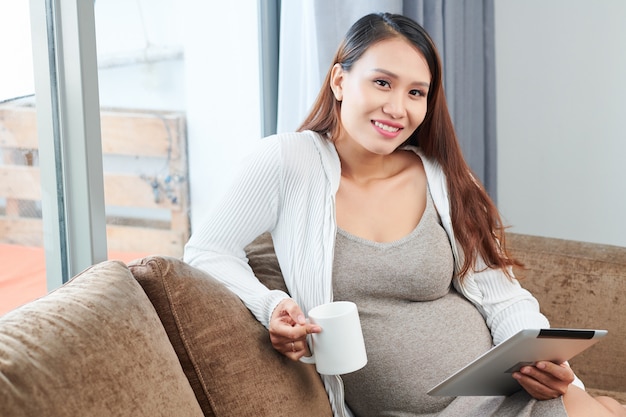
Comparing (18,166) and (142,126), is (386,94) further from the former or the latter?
(142,126)

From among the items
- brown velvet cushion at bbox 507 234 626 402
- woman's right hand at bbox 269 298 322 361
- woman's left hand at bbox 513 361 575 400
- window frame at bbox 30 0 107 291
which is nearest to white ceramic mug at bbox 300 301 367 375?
woman's right hand at bbox 269 298 322 361

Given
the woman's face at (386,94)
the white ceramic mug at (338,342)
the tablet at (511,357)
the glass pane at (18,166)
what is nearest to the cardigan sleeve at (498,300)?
the tablet at (511,357)

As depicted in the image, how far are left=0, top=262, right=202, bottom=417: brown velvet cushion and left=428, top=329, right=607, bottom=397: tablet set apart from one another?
46cm

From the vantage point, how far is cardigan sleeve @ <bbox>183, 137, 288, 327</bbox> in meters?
1.45

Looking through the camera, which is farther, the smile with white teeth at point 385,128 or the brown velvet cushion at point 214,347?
the smile with white teeth at point 385,128

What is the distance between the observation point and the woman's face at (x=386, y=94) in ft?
5.07

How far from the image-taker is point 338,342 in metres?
1.26

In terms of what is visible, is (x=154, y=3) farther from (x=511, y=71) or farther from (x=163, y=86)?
(x=511, y=71)

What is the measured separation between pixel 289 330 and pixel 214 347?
131mm

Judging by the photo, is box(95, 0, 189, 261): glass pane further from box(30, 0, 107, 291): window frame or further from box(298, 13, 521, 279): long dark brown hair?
box(298, 13, 521, 279): long dark brown hair

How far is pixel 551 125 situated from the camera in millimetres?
3150

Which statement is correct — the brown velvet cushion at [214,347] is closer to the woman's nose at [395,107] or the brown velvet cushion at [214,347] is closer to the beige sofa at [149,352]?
the beige sofa at [149,352]

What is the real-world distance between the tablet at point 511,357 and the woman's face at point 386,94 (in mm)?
498

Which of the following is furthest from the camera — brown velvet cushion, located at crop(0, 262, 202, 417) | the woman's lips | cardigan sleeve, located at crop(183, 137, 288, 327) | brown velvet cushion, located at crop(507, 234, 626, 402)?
brown velvet cushion, located at crop(507, 234, 626, 402)
